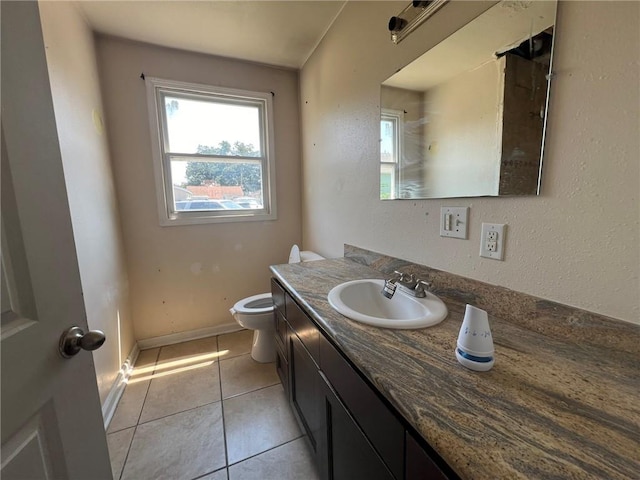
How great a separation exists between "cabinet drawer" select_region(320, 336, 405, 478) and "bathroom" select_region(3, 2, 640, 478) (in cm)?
61

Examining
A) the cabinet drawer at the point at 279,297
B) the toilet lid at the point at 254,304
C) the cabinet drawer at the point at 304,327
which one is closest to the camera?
the cabinet drawer at the point at 304,327

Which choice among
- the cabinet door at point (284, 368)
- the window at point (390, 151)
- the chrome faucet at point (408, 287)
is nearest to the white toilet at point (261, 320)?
the cabinet door at point (284, 368)

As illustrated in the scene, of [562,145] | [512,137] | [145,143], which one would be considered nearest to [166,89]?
[145,143]

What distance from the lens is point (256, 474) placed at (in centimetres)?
122

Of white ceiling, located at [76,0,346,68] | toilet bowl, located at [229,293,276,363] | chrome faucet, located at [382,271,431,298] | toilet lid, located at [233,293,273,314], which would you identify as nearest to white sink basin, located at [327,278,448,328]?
chrome faucet, located at [382,271,431,298]

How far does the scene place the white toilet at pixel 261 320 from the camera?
6.27 feet

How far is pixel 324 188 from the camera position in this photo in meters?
2.10

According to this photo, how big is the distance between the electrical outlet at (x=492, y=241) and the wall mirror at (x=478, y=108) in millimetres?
115

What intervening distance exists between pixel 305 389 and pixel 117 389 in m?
1.36

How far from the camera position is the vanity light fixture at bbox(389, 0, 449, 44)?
3.44 feet

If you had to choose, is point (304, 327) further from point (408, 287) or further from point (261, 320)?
point (261, 320)

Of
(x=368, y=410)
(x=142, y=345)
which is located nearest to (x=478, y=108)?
(x=368, y=410)

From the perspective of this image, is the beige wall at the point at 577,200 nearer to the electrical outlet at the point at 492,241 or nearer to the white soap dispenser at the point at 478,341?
the electrical outlet at the point at 492,241

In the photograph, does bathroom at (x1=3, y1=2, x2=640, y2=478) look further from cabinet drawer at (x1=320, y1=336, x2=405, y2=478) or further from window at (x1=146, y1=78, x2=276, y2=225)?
cabinet drawer at (x1=320, y1=336, x2=405, y2=478)
